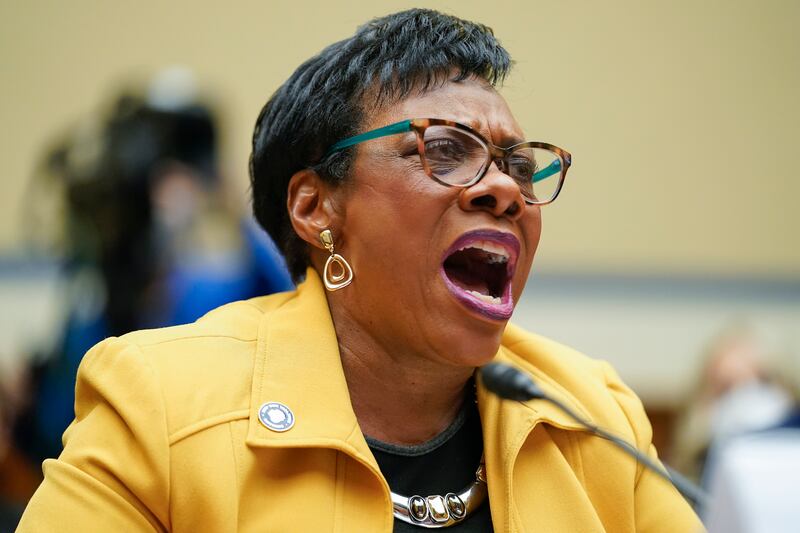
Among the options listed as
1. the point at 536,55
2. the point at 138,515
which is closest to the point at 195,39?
the point at 536,55

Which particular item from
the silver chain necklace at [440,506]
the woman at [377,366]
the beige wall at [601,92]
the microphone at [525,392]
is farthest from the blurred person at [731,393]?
the microphone at [525,392]

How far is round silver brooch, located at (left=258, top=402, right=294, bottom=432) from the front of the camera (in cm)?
155

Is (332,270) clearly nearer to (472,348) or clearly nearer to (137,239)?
(472,348)

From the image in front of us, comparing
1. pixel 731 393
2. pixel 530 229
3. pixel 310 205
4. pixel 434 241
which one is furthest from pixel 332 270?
pixel 731 393

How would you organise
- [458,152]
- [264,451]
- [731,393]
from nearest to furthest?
[264,451], [458,152], [731,393]

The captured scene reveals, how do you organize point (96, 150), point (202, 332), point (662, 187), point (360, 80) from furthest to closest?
point (662, 187) < point (96, 150) < point (360, 80) < point (202, 332)

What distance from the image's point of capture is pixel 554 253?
530 centimetres

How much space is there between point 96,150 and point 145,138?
0.46 ft

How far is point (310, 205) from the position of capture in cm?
187

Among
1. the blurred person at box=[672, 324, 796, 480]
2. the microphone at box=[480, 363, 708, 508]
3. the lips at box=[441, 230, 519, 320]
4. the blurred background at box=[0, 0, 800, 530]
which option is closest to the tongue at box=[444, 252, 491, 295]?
the lips at box=[441, 230, 519, 320]

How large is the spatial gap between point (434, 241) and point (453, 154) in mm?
150

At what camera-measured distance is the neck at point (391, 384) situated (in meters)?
1.77

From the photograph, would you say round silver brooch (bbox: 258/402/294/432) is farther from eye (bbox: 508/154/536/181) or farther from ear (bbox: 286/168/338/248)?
eye (bbox: 508/154/536/181)

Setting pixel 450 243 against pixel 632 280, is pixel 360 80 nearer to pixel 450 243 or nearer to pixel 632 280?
pixel 450 243
